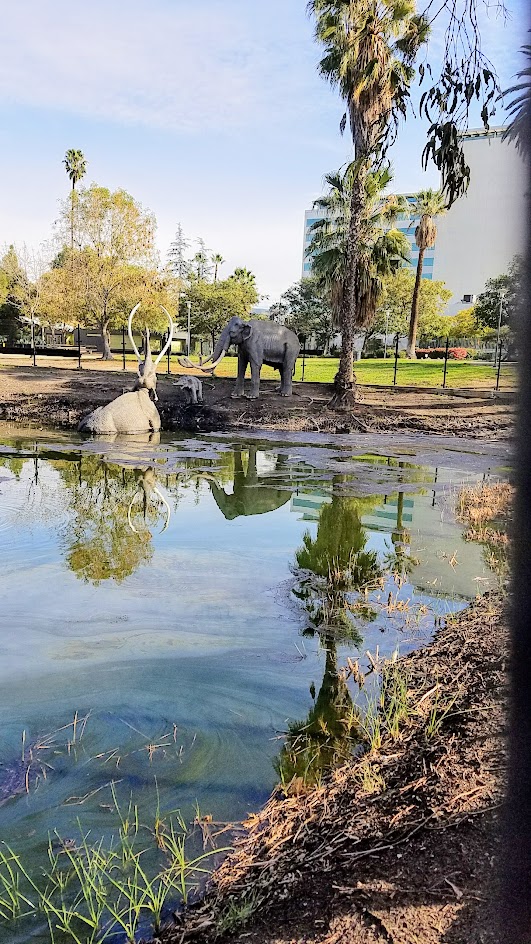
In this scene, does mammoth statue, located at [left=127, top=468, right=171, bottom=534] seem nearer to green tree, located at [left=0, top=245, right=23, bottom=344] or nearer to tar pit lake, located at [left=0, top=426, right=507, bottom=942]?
tar pit lake, located at [left=0, top=426, right=507, bottom=942]

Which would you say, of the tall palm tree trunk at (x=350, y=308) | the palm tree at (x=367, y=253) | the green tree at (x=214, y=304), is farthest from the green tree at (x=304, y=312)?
the tall palm tree trunk at (x=350, y=308)

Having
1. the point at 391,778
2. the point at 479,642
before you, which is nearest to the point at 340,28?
the point at 479,642

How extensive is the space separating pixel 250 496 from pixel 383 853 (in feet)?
20.7

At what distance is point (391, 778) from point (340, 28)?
15138mm

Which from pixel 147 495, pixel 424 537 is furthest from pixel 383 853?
pixel 147 495

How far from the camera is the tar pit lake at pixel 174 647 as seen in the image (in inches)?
89.4

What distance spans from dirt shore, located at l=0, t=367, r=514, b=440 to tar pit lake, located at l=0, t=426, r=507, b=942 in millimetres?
5994

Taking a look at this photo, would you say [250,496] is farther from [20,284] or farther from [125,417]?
[20,284]

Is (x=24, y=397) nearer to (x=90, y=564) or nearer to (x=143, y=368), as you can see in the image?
(x=143, y=368)

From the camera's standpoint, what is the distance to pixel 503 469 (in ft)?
2.39

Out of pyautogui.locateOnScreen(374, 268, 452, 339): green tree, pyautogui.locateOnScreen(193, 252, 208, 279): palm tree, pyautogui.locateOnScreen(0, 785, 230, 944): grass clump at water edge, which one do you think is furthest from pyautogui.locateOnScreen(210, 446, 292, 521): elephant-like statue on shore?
→ pyautogui.locateOnScreen(193, 252, 208, 279): palm tree

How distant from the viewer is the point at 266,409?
50.1 feet

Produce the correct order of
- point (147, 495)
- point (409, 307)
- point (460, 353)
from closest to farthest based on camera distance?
point (147, 495) → point (460, 353) → point (409, 307)

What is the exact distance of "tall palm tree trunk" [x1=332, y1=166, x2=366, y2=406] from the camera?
47.9ft
